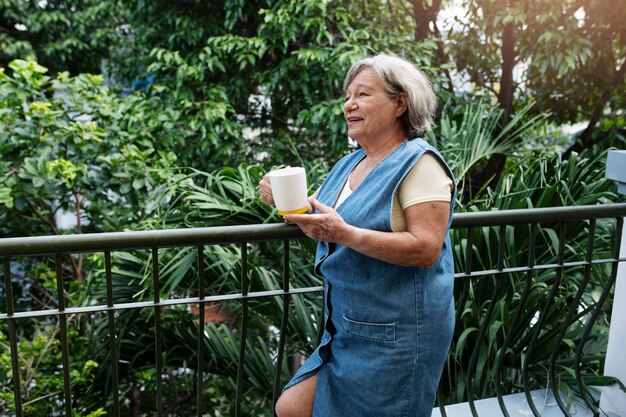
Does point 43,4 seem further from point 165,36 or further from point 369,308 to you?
point 369,308

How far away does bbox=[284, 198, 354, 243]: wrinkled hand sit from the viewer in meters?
1.73

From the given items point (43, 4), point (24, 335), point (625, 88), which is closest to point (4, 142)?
point (24, 335)

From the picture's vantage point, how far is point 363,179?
1.89m

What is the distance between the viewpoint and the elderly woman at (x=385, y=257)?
173 centimetres

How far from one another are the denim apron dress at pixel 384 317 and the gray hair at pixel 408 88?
0.08 m

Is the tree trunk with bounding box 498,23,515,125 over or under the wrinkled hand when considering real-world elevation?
over

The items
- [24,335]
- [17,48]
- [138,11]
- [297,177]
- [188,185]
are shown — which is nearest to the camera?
[297,177]

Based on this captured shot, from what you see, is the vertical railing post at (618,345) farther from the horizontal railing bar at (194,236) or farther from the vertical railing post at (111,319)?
the vertical railing post at (111,319)

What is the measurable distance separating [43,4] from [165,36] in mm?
2974

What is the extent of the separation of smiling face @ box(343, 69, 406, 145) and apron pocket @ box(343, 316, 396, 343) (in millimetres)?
543

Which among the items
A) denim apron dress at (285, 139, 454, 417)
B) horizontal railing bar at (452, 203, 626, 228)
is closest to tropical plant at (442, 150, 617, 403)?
horizontal railing bar at (452, 203, 626, 228)

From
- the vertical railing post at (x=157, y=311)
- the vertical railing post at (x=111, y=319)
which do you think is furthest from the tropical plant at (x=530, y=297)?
the vertical railing post at (x=111, y=319)

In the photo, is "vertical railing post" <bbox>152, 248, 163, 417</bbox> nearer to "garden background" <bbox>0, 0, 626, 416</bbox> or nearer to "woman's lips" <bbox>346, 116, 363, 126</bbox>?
"woman's lips" <bbox>346, 116, 363, 126</bbox>

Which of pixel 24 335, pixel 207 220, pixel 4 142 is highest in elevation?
pixel 4 142
